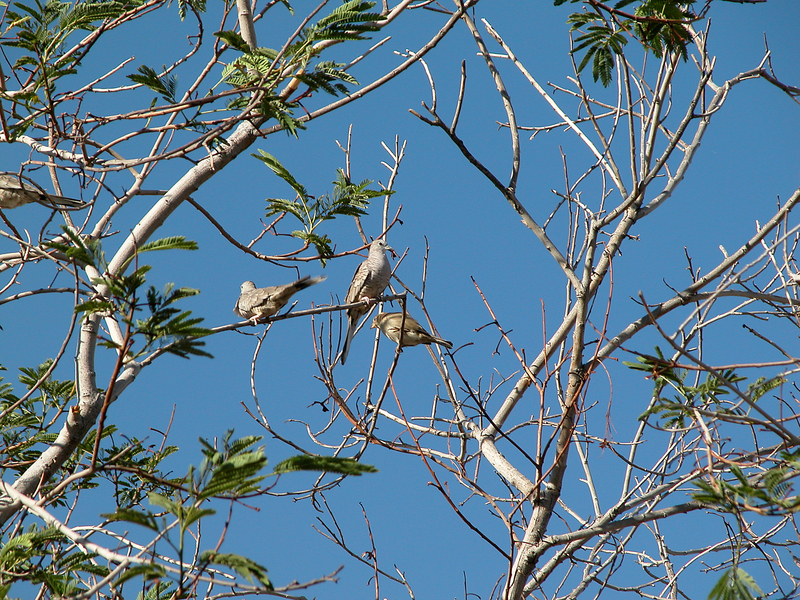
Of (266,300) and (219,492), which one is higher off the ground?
(266,300)

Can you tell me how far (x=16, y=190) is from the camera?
4.86m

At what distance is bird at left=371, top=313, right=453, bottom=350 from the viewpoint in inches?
245

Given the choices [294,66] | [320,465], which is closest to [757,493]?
[320,465]

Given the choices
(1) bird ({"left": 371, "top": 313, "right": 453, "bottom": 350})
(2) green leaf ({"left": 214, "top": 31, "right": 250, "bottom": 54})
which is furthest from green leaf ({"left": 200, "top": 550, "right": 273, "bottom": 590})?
(1) bird ({"left": 371, "top": 313, "right": 453, "bottom": 350})

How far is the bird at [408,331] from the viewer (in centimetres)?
622

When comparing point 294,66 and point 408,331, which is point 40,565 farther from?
point 408,331

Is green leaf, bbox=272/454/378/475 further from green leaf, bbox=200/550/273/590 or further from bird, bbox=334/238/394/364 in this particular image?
bird, bbox=334/238/394/364

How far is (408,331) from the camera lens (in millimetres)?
6766

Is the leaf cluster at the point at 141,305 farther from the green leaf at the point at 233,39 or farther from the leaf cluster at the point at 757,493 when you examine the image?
the leaf cluster at the point at 757,493

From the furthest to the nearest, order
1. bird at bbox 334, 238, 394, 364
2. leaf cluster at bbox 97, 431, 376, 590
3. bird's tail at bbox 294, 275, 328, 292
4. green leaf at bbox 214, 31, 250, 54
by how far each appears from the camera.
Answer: bird at bbox 334, 238, 394, 364, bird's tail at bbox 294, 275, 328, 292, green leaf at bbox 214, 31, 250, 54, leaf cluster at bbox 97, 431, 376, 590

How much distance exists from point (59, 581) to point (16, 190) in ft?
10.6

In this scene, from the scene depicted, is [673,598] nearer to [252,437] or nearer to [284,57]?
[252,437]

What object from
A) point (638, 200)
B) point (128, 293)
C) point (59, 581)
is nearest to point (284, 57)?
point (128, 293)

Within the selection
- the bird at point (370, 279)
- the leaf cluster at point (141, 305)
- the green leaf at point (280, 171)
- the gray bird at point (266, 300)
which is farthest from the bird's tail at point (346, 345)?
the leaf cluster at point (141, 305)
